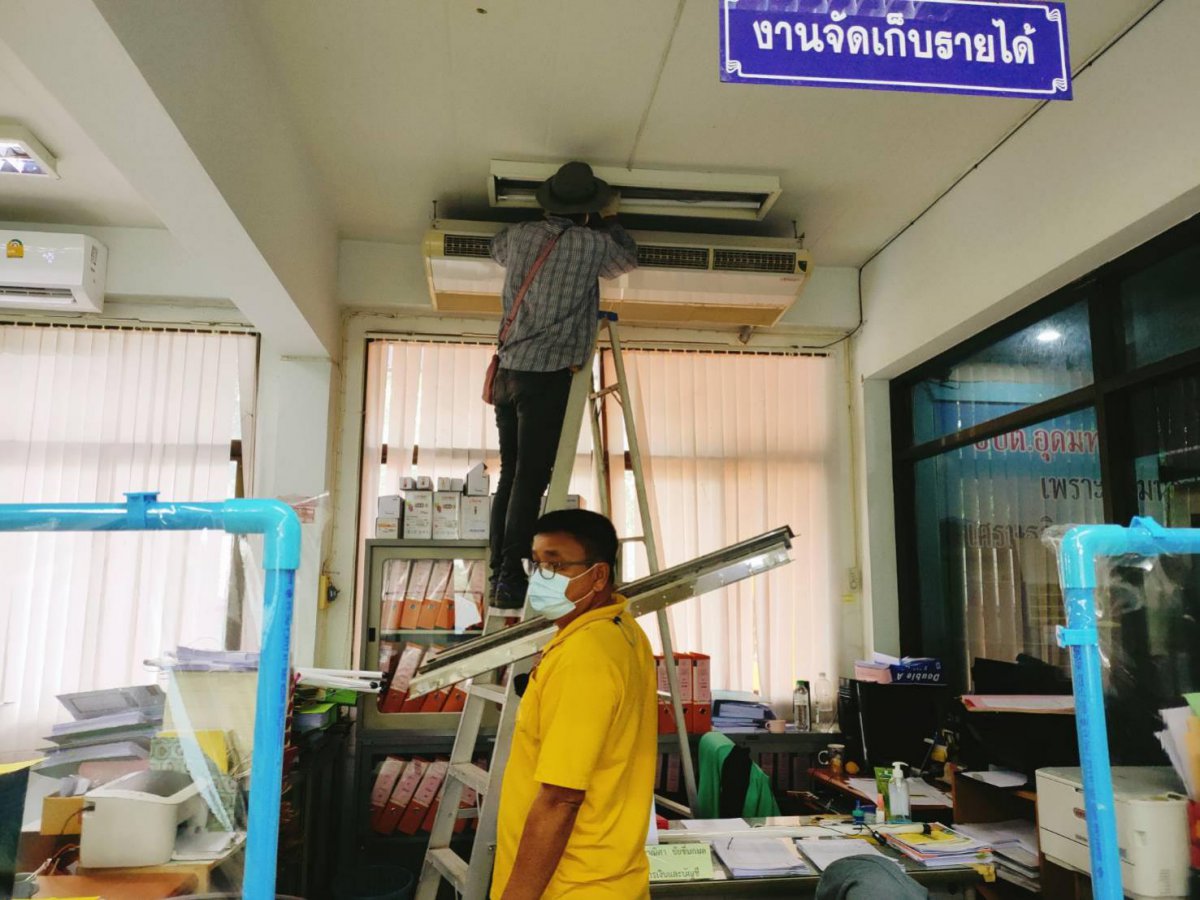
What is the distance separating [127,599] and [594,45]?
234cm

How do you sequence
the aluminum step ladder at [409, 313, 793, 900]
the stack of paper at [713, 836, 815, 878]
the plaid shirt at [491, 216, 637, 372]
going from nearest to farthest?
the aluminum step ladder at [409, 313, 793, 900], the stack of paper at [713, 836, 815, 878], the plaid shirt at [491, 216, 637, 372]

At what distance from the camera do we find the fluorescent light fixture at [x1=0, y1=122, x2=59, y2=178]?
3164mm

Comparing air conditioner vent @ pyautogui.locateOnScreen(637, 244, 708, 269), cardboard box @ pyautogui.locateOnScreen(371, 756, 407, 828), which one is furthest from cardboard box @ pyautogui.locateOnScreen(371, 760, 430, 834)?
air conditioner vent @ pyautogui.locateOnScreen(637, 244, 708, 269)

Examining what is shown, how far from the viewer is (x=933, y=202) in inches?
151

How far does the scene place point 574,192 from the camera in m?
3.24

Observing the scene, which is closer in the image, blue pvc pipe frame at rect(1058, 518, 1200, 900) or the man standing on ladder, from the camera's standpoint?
blue pvc pipe frame at rect(1058, 518, 1200, 900)

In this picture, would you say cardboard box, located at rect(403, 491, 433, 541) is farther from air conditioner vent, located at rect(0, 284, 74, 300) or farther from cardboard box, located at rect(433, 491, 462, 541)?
air conditioner vent, located at rect(0, 284, 74, 300)

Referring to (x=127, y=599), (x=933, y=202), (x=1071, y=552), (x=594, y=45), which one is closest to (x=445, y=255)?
(x=594, y=45)

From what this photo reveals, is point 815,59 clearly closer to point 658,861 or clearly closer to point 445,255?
point 658,861

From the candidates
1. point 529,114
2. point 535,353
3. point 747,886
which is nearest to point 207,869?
point 747,886

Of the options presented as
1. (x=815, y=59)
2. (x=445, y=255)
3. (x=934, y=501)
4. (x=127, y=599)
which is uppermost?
(x=445, y=255)

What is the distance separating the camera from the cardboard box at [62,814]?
1.17 metres

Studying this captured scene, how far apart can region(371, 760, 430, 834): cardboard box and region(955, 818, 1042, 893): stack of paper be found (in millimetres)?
2266

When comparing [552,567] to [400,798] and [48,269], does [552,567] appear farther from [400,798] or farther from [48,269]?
[48,269]
